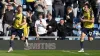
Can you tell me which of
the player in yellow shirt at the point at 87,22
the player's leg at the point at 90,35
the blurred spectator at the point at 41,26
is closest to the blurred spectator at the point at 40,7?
the blurred spectator at the point at 41,26

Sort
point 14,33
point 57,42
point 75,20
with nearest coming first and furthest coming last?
point 14,33 < point 57,42 < point 75,20

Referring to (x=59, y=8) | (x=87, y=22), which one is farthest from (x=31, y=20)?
(x=87, y=22)

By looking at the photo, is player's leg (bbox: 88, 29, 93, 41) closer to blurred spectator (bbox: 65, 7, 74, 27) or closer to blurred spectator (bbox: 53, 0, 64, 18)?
blurred spectator (bbox: 65, 7, 74, 27)

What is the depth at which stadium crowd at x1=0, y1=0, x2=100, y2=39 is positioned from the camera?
17.5m

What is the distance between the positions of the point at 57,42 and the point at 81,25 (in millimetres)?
1698

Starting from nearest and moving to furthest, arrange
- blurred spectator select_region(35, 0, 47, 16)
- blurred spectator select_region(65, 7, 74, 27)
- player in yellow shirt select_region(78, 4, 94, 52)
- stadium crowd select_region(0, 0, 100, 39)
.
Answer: player in yellow shirt select_region(78, 4, 94, 52)
stadium crowd select_region(0, 0, 100, 39)
blurred spectator select_region(65, 7, 74, 27)
blurred spectator select_region(35, 0, 47, 16)

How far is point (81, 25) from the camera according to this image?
57.5ft

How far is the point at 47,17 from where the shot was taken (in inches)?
704

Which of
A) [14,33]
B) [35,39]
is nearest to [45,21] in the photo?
[35,39]

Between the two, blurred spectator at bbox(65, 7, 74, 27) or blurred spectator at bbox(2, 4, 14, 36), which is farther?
blurred spectator at bbox(65, 7, 74, 27)

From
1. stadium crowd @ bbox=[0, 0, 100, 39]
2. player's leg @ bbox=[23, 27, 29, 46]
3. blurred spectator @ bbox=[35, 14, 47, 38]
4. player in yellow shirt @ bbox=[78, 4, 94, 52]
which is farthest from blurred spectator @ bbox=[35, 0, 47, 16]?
A: player in yellow shirt @ bbox=[78, 4, 94, 52]

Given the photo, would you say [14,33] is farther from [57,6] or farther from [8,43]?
[57,6]

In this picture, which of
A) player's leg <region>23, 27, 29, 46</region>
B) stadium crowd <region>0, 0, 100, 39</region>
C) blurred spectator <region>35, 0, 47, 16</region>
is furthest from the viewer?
blurred spectator <region>35, 0, 47, 16</region>

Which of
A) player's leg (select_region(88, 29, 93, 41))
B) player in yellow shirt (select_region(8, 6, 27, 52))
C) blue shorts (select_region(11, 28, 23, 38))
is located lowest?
player's leg (select_region(88, 29, 93, 41))
